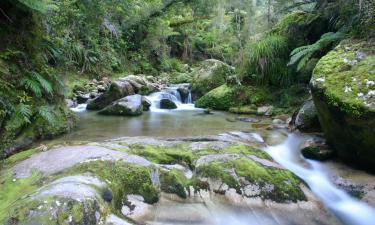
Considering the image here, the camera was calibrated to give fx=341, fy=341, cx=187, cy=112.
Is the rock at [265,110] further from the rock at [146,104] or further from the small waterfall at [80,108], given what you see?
the small waterfall at [80,108]

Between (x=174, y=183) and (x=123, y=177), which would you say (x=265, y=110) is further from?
(x=123, y=177)

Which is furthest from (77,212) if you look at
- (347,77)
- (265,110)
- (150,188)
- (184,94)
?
(184,94)

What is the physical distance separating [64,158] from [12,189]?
606 mm

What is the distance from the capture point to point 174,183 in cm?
342

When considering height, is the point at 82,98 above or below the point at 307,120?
above

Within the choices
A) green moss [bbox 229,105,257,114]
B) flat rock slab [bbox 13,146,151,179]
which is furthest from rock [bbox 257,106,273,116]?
flat rock slab [bbox 13,146,151,179]

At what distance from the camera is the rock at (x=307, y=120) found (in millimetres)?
6043

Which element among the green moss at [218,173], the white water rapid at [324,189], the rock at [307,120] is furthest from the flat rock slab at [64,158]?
the rock at [307,120]

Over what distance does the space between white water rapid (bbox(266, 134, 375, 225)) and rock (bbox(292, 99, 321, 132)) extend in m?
0.89

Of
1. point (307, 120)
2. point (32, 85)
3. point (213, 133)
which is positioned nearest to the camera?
point (32, 85)

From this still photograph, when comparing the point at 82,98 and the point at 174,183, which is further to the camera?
the point at 82,98

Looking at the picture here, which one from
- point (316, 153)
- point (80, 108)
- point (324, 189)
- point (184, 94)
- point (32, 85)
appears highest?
point (32, 85)

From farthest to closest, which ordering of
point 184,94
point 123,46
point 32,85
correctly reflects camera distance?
1. point 123,46
2. point 184,94
3. point 32,85

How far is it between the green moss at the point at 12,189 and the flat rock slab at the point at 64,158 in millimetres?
76
